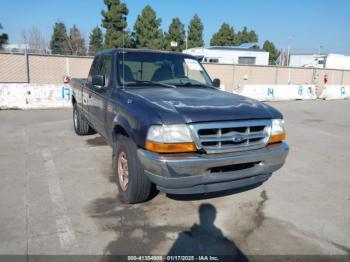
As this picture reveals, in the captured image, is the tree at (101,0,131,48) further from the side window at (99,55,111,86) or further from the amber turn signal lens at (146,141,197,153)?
the amber turn signal lens at (146,141,197,153)

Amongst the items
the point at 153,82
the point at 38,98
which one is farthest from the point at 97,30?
the point at 153,82

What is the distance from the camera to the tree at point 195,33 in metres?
49.2

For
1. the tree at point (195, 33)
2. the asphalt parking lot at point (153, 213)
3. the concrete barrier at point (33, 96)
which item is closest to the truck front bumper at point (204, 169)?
the asphalt parking lot at point (153, 213)

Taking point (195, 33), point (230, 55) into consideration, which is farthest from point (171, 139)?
point (195, 33)

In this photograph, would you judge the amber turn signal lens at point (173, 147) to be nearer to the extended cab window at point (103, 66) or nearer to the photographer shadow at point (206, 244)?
the photographer shadow at point (206, 244)

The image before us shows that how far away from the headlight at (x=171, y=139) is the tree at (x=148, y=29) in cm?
3716

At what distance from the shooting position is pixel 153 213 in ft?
12.6

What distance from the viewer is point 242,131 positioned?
3.54m

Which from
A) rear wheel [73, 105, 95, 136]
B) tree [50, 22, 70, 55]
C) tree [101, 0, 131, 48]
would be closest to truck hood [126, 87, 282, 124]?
rear wheel [73, 105, 95, 136]

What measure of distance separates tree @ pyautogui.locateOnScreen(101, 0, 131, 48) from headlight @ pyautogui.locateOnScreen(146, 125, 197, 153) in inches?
1340

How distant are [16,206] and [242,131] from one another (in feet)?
9.69

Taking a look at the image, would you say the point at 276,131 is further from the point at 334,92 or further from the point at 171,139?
the point at 334,92

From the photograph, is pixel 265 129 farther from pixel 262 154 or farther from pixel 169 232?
pixel 169 232

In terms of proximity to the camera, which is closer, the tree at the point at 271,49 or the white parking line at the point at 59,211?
the white parking line at the point at 59,211
